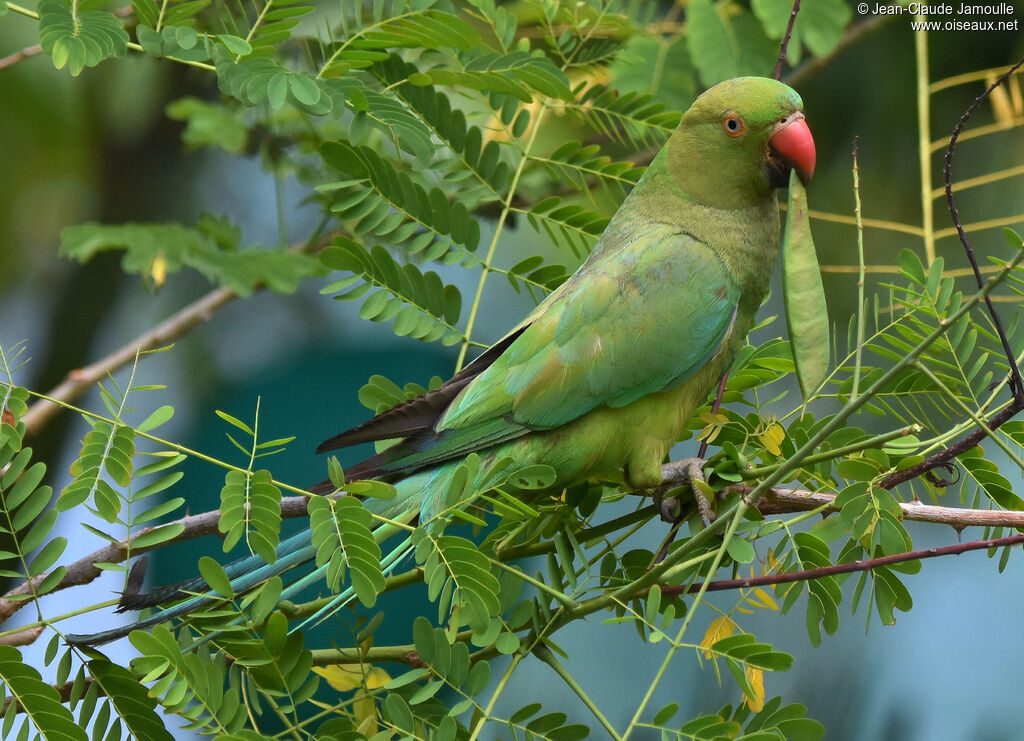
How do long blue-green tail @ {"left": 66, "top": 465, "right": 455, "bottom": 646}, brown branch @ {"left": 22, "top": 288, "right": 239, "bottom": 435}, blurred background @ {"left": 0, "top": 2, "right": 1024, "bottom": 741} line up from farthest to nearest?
blurred background @ {"left": 0, "top": 2, "right": 1024, "bottom": 741}, brown branch @ {"left": 22, "top": 288, "right": 239, "bottom": 435}, long blue-green tail @ {"left": 66, "top": 465, "right": 455, "bottom": 646}

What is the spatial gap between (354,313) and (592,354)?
1234 mm

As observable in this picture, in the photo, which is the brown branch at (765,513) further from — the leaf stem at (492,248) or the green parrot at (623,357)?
the leaf stem at (492,248)

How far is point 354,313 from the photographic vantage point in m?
2.22

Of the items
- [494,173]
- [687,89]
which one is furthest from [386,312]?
[687,89]

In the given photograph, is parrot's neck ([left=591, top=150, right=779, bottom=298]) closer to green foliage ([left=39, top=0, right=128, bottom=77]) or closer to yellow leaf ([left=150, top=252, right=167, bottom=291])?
green foliage ([left=39, top=0, right=128, bottom=77])

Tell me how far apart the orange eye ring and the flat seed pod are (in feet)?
1.27

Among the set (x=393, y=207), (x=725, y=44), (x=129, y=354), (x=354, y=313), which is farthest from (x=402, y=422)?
(x=354, y=313)

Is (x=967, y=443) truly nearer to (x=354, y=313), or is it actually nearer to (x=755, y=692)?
(x=755, y=692)

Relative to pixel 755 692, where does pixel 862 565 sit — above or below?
above

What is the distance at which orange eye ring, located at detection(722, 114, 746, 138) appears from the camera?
1.15m

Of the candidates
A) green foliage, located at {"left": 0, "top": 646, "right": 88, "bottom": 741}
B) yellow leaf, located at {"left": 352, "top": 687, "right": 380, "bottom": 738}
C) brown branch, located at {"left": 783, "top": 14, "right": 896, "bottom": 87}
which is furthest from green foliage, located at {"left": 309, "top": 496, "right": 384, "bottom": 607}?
brown branch, located at {"left": 783, "top": 14, "right": 896, "bottom": 87}

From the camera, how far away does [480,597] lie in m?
0.86

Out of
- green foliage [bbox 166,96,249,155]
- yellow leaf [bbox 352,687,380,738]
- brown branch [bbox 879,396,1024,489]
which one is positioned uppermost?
green foliage [bbox 166,96,249,155]

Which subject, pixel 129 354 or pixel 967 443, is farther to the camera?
pixel 129 354
